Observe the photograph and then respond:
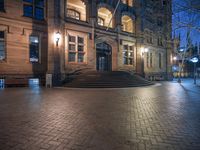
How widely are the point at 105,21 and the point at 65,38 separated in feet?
27.8

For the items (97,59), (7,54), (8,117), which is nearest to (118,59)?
(97,59)

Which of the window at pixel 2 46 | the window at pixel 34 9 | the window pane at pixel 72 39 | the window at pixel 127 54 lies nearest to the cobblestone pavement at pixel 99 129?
the window at pixel 2 46

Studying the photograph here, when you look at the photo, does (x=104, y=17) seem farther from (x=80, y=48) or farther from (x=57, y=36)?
(x=57, y=36)

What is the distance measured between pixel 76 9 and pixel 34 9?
6.11 metres

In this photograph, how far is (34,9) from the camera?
18.6m

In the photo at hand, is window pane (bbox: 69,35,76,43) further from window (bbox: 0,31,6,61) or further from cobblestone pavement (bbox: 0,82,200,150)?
cobblestone pavement (bbox: 0,82,200,150)

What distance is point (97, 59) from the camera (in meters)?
23.6

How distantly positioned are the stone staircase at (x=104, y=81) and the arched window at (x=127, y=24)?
9.71 m

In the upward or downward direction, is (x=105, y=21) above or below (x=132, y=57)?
above

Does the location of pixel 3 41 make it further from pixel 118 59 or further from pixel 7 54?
pixel 118 59

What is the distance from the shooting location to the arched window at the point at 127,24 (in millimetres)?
26938

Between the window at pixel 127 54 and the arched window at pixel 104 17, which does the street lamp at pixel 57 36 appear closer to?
the arched window at pixel 104 17

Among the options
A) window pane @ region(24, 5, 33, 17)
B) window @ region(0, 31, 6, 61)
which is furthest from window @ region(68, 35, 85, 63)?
window @ region(0, 31, 6, 61)

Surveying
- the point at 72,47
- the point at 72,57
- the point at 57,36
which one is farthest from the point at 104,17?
the point at 57,36
